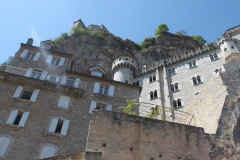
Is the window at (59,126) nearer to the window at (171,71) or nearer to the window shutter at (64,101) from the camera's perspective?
the window shutter at (64,101)

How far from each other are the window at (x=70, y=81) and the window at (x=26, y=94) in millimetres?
2362

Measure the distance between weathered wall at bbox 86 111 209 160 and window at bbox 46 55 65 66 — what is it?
1242 cm

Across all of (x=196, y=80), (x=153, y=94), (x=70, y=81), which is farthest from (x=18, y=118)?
(x=196, y=80)

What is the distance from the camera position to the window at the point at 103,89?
21033 millimetres

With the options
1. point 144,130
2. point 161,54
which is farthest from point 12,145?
point 161,54

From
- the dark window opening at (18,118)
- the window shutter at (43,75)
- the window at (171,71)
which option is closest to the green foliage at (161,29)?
the window at (171,71)

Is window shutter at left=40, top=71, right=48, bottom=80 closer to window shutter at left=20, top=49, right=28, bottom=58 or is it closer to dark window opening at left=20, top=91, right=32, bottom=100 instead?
dark window opening at left=20, top=91, right=32, bottom=100

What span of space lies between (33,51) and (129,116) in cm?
1474

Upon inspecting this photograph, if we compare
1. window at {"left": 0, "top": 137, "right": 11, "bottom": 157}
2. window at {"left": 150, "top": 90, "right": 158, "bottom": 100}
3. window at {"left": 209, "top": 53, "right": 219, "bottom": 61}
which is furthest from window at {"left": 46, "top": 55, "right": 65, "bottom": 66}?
window at {"left": 209, "top": 53, "right": 219, "bottom": 61}

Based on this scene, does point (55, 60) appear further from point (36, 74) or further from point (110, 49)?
point (110, 49)

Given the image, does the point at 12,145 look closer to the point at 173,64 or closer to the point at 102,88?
the point at 102,88

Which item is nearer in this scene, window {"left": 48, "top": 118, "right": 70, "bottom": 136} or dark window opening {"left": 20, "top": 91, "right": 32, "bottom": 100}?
window {"left": 48, "top": 118, "right": 70, "bottom": 136}

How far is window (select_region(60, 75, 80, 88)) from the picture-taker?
2066cm

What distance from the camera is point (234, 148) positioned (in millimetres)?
11273
